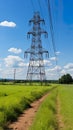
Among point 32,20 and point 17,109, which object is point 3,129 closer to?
point 17,109

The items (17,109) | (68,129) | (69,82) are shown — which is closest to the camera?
(68,129)

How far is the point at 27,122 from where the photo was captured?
1460 centimetres

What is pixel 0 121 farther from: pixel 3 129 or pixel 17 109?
pixel 17 109

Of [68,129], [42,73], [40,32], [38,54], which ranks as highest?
[40,32]

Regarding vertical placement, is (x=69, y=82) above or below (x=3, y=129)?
above

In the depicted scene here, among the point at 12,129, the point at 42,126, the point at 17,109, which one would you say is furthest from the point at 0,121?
the point at 17,109

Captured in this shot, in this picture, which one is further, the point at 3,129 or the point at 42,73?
the point at 42,73

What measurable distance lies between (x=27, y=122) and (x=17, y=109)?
127 inches

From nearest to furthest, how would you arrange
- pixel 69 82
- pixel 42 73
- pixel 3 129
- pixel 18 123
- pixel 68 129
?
pixel 3 129 → pixel 68 129 → pixel 18 123 → pixel 42 73 → pixel 69 82

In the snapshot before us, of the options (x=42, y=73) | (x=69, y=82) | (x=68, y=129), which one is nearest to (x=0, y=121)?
(x=68, y=129)

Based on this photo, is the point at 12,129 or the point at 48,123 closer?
the point at 12,129

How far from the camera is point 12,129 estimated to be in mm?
12344

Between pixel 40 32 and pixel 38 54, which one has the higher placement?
pixel 40 32

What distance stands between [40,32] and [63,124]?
200 ft
